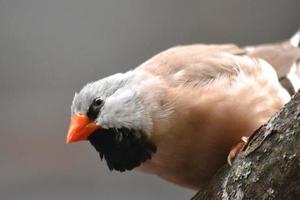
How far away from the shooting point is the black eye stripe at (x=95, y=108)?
1331mm

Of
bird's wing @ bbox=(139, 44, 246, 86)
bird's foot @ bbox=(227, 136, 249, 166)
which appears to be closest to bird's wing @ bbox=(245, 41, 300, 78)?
bird's wing @ bbox=(139, 44, 246, 86)

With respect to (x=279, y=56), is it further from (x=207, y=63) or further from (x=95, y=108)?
(x=95, y=108)

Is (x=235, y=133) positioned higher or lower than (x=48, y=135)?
lower

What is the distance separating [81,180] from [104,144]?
121 cm

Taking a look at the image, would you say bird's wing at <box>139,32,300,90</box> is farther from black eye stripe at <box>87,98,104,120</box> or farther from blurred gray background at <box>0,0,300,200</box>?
blurred gray background at <box>0,0,300,200</box>

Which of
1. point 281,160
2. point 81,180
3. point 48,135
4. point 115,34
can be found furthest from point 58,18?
point 281,160

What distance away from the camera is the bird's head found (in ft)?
4.32

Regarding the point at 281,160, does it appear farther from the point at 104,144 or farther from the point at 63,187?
the point at 63,187

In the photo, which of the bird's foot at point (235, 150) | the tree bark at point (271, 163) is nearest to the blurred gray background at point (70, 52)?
the bird's foot at point (235, 150)

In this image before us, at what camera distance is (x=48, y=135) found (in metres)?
2.49

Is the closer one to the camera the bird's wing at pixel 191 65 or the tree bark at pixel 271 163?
the tree bark at pixel 271 163

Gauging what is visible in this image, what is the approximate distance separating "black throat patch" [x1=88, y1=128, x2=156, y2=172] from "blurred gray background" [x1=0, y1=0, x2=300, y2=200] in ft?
3.70

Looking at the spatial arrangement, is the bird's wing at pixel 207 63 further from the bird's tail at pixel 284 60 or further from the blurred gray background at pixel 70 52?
the blurred gray background at pixel 70 52

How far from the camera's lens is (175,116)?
4.28 ft
